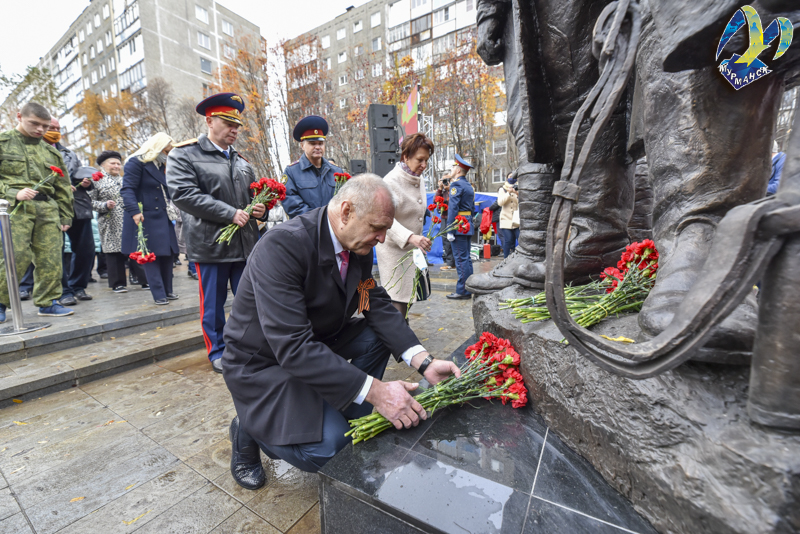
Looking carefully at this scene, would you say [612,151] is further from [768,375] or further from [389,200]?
[768,375]

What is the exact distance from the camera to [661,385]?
113cm

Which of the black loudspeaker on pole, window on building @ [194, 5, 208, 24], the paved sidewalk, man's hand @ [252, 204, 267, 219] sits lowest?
the paved sidewalk

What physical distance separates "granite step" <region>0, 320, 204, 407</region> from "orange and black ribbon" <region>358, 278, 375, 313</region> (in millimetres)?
2695

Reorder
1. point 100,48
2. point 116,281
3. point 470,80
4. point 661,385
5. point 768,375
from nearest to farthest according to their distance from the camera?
1. point 768,375
2. point 661,385
3. point 116,281
4. point 470,80
5. point 100,48

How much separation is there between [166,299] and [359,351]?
400cm

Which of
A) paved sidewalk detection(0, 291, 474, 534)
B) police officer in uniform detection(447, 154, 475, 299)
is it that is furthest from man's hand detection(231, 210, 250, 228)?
police officer in uniform detection(447, 154, 475, 299)

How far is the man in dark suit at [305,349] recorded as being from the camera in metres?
1.64

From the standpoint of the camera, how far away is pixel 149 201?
5.02 meters

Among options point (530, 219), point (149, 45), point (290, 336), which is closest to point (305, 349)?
point (290, 336)

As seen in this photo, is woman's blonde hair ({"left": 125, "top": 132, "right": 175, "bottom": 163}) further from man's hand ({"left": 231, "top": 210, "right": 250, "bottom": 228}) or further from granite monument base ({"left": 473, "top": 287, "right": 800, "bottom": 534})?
granite monument base ({"left": 473, "top": 287, "right": 800, "bottom": 534})

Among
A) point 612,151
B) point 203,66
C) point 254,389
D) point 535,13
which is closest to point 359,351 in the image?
point 254,389

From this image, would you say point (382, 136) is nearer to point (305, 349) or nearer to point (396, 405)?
point (305, 349)

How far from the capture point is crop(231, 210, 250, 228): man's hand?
327cm

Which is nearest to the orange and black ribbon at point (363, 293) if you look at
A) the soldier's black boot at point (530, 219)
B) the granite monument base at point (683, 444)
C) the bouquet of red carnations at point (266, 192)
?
the soldier's black boot at point (530, 219)
